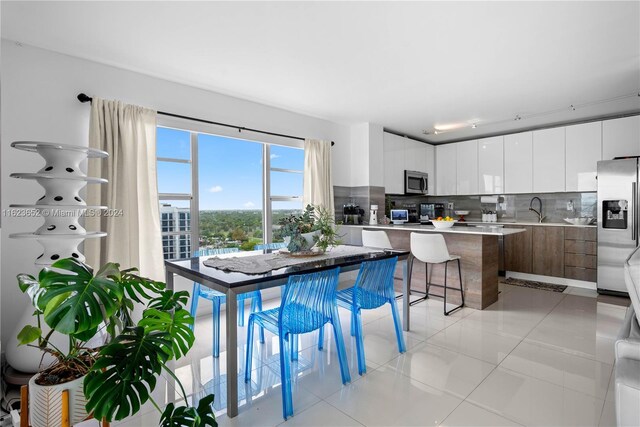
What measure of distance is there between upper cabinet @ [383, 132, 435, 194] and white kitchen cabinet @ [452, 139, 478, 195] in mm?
565

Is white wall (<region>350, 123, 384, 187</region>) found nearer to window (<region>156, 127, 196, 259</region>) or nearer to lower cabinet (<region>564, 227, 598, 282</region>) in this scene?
window (<region>156, 127, 196, 259</region>)

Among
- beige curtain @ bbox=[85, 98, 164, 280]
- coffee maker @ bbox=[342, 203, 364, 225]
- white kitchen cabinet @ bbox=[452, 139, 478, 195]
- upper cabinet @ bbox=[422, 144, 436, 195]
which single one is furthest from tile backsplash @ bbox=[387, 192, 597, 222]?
beige curtain @ bbox=[85, 98, 164, 280]

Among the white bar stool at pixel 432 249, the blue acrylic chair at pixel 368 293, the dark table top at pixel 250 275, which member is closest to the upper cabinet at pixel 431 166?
the white bar stool at pixel 432 249

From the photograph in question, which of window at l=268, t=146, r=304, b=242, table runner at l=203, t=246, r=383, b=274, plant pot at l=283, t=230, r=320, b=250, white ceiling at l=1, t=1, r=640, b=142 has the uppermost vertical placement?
white ceiling at l=1, t=1, r=640, b=142

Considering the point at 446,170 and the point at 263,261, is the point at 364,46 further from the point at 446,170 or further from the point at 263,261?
the point at 446,170

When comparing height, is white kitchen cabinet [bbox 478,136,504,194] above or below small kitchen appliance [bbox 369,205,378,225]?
above

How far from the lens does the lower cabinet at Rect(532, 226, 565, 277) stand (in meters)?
4.78

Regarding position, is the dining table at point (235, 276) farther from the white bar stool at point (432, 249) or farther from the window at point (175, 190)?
the window at point (175, 190)

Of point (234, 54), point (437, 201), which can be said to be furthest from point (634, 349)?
point (437, 201)

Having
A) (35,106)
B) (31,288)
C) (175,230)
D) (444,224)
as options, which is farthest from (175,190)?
(444,224)

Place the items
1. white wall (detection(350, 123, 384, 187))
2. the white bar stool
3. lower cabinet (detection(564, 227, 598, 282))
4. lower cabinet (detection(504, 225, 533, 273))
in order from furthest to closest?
white wall (detection(350, 123, 384, 187)), lower cabinet (detection(504, 225, 533, 273)), lower cabinet (detection(564, 227, 598, 282)), the white bar stool

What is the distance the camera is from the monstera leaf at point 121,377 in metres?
1.06

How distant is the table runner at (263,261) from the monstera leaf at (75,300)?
926mm

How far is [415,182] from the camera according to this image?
6.05 meters
